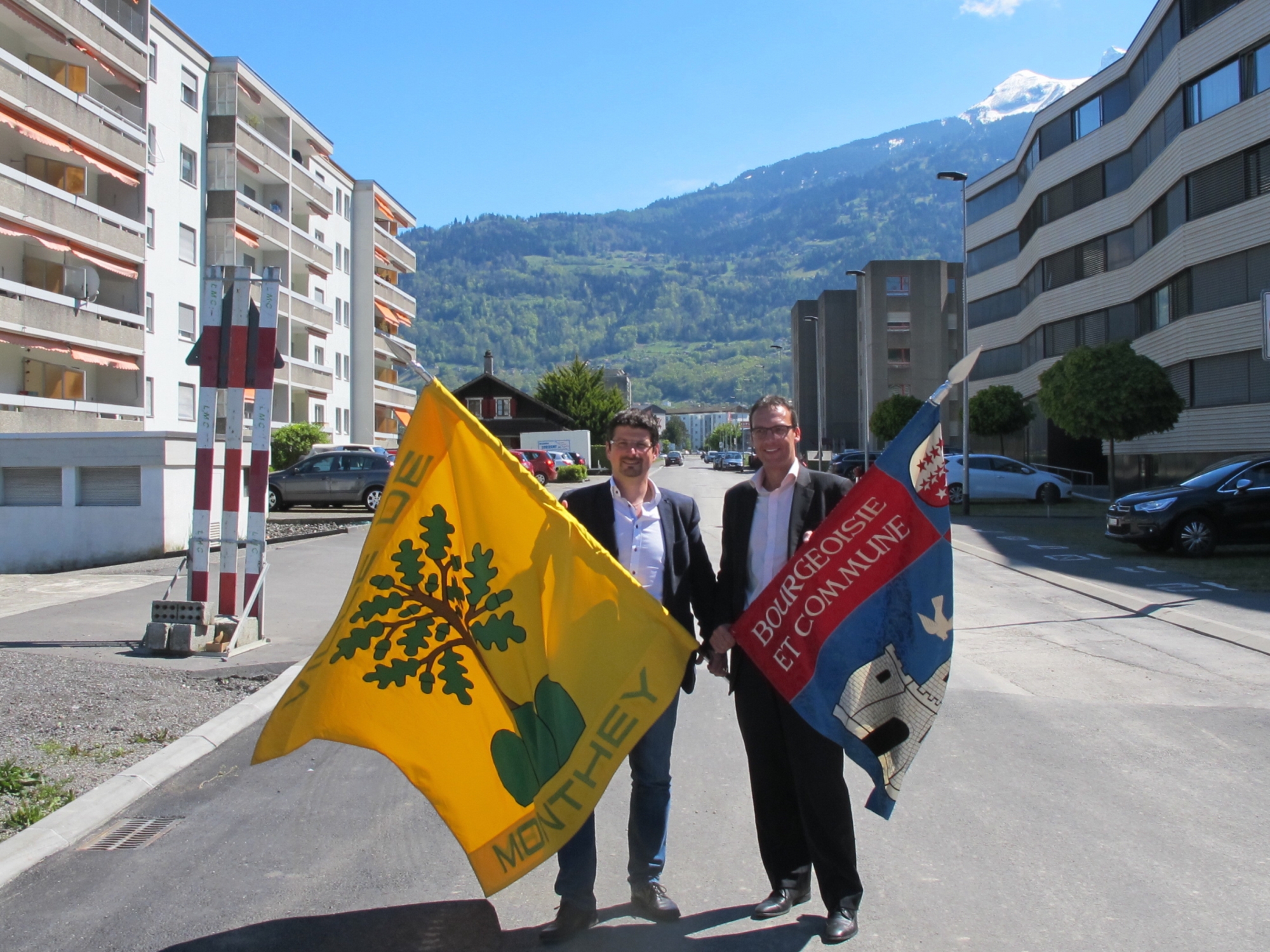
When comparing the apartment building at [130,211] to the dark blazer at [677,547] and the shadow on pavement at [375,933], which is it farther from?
the shadow on pavement at [375,933]

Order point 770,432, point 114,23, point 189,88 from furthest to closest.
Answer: point 189,88 → point 114,23 → point 770,432

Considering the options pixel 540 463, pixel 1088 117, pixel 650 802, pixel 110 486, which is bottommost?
pixel 650 802

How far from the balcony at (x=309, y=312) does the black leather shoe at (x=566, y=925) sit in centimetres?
4582

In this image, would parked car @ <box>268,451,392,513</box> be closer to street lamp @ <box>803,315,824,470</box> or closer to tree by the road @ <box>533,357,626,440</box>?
street lamp @ <box>803,315,824,470</box>

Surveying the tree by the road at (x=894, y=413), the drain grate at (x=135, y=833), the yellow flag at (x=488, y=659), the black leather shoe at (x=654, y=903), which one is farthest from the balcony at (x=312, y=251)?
the black leather shoe at (x=654, y=903)

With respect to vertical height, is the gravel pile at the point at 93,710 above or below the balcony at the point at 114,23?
below

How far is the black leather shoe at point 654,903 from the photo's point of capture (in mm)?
3797

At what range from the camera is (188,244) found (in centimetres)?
4172

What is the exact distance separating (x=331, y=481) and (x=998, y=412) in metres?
26.4

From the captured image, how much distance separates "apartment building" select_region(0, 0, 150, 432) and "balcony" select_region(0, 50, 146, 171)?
38 millimetres

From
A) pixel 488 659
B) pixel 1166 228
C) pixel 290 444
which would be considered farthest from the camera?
pixel 290 444

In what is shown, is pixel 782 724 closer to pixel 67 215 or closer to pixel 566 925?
pixel 566 925

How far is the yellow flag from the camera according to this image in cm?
363

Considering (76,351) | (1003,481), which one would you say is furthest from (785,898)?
(76,351)
